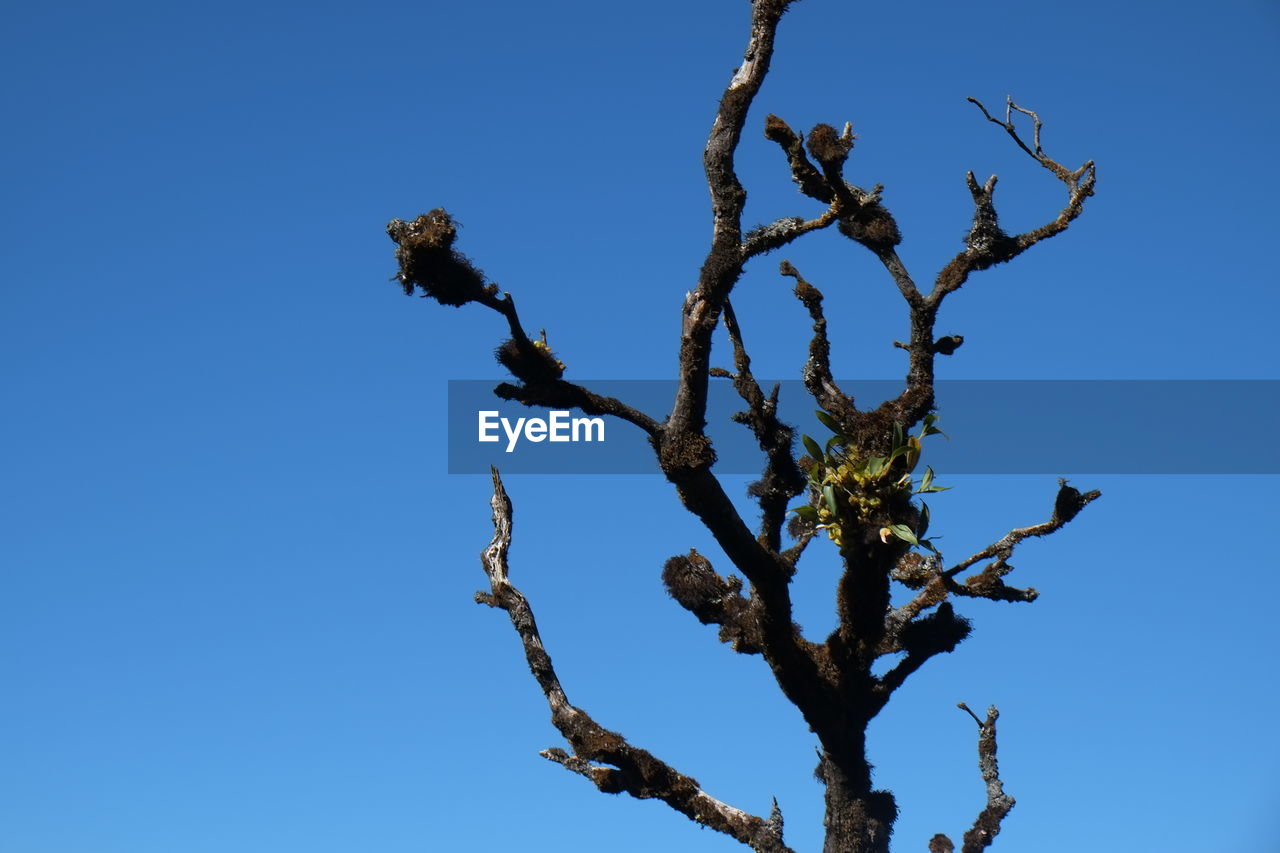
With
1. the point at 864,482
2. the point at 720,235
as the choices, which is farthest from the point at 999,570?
the point at 720,235

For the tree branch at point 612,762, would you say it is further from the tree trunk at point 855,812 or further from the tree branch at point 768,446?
the tree branch at point 768,446

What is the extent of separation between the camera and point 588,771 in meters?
12.0

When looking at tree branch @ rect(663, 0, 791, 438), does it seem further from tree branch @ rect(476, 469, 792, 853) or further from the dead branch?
the dead branch

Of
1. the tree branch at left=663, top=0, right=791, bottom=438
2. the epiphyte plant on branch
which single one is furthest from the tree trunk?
the tree branch at left=663, top=0, right=791, bottom=438

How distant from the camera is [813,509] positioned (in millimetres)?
11133

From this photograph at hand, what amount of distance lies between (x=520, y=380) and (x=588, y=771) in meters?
3.78

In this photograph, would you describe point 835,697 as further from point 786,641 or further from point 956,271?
point 956,271

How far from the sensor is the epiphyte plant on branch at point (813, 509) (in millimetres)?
10305

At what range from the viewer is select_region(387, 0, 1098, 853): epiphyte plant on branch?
10.3 meters

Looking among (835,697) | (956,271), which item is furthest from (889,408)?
(835,697)

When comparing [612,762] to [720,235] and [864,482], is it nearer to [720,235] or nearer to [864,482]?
[864,482]

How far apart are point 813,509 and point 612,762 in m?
3.03

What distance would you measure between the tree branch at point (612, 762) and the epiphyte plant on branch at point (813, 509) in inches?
0.6

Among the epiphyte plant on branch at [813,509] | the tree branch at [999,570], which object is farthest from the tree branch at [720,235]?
the tree branch at [999,570]
